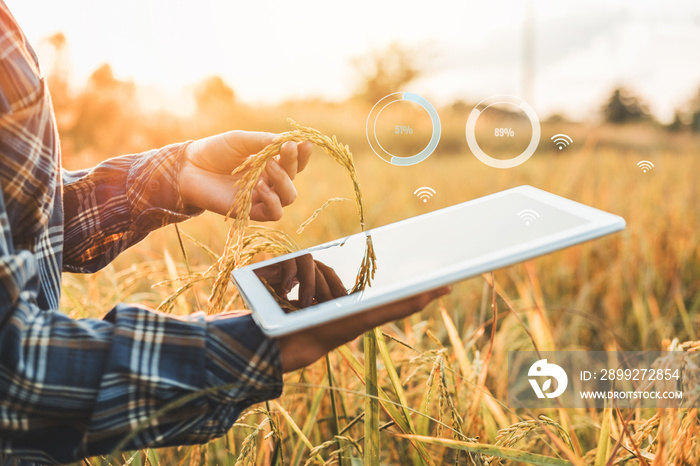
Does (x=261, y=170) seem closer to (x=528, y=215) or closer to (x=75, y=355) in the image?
(x=75, y=355)

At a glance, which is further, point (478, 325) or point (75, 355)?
point (478, 325)

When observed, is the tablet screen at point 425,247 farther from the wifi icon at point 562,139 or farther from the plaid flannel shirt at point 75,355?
the wifi icon at point 562,139

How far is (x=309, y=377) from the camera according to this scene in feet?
3.87

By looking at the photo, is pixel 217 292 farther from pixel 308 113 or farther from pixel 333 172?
pixel 308 113

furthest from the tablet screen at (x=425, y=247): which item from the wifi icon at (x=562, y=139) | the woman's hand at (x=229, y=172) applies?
the wifi icon at (x=562, y=139)

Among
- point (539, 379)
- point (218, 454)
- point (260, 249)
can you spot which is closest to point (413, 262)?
point (260, 249)

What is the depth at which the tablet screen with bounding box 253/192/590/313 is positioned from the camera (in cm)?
69

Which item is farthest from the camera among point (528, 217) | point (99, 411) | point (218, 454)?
point (218, 454)

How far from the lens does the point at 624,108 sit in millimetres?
7695

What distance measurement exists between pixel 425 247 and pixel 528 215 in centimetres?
19

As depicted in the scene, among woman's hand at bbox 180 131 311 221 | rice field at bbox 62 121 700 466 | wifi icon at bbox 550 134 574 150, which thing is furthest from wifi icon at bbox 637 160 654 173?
woman's hand at bbox 180 131 311 221

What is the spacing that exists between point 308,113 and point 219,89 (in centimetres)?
168

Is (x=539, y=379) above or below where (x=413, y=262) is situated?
below

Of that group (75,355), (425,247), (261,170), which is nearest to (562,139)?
(425,247)
